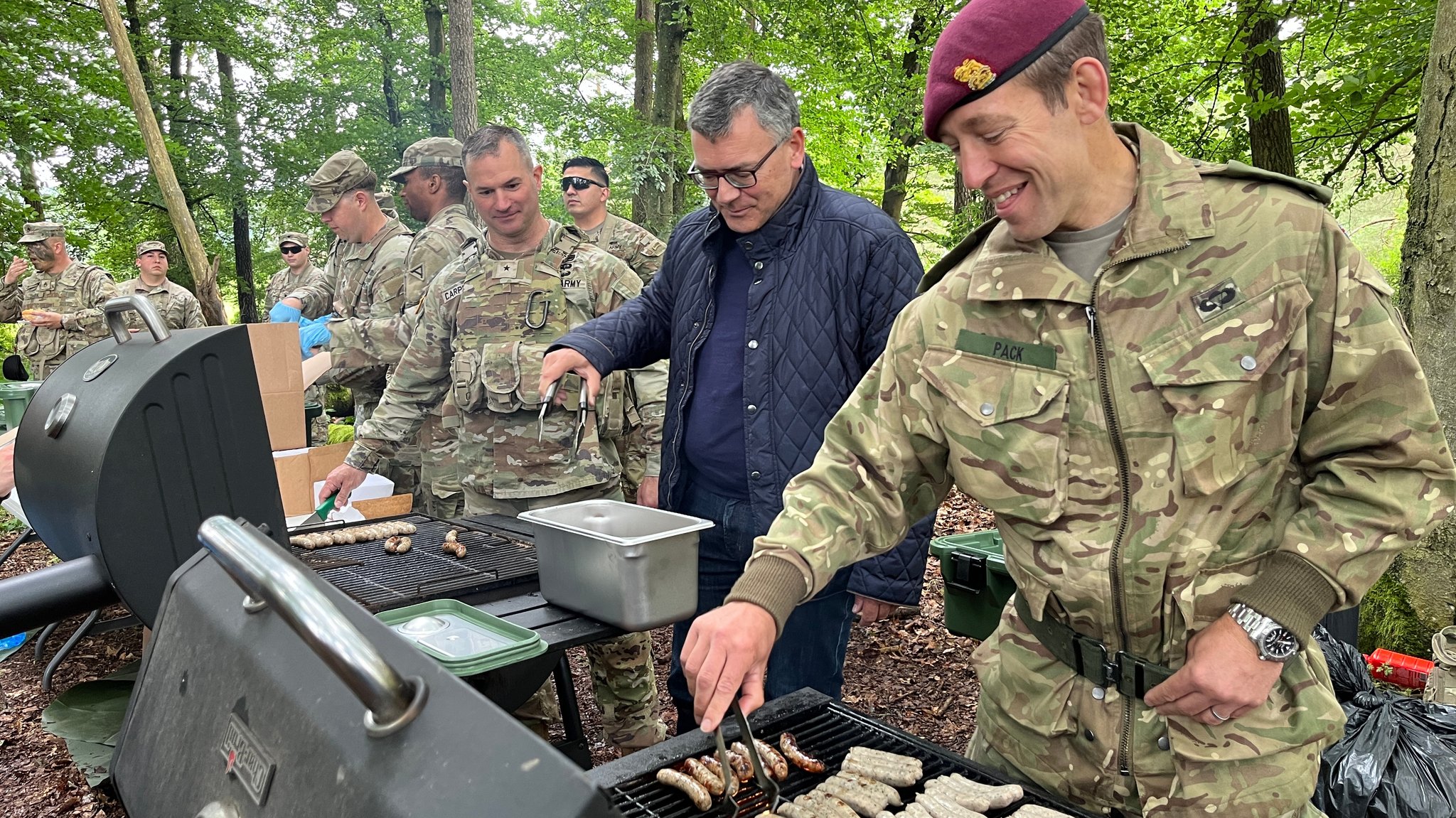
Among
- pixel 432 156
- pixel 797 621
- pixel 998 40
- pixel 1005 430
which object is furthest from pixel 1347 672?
pixel 432 156

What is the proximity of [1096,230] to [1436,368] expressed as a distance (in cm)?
286

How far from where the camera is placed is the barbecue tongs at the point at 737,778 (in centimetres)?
153

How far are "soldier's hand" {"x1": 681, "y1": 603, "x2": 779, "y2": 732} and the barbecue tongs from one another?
0.9 inches

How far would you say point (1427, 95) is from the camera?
365 cm

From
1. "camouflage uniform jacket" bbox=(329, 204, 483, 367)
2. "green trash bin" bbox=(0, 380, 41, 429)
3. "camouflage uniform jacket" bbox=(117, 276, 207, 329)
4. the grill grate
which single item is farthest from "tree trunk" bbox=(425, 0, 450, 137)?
the grill grate

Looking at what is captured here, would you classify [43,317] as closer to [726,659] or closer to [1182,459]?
[726,659]

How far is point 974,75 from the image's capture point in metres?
1.54

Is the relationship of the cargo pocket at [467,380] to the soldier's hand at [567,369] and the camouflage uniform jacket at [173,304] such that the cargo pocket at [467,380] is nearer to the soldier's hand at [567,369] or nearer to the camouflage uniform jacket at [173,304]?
the soldier's hand at [567,369]

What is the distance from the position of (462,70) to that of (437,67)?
308 inches

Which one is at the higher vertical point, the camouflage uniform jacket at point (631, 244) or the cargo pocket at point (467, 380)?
the camouflage uniform jacket at point (631, 244)

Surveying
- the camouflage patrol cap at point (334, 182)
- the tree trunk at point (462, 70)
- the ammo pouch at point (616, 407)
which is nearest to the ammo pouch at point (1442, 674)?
the ammo pouch at point (616, 407)

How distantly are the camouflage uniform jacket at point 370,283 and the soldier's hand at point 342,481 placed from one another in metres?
1.63

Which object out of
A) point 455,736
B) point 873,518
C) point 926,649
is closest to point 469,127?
point 926,649

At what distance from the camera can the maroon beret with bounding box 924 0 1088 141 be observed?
152cm
